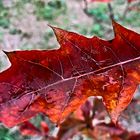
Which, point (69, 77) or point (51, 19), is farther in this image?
point (51, 19)

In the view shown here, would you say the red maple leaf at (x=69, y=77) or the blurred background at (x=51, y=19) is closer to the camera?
the red maple leaf at (x=69, y=77)

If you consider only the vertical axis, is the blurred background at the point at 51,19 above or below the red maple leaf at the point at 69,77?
below

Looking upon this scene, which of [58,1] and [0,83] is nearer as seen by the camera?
[0,83]

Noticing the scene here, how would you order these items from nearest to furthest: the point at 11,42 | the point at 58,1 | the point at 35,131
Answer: the point at 35,131 → the point at 11,42 → the point at 58,1

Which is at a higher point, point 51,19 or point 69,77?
point 69,77

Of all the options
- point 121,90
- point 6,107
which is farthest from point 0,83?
point 121,90

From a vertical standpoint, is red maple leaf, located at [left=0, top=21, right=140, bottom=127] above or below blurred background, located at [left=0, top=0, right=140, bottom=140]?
above

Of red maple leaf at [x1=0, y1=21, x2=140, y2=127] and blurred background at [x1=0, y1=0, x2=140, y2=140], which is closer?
red maple leaf at [x1=0, y1=21, x2=140, y2=127]

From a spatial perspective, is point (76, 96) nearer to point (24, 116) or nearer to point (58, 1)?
point (24, 116)
